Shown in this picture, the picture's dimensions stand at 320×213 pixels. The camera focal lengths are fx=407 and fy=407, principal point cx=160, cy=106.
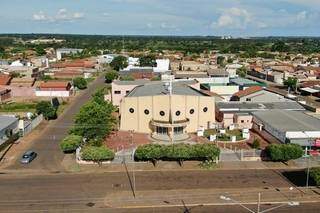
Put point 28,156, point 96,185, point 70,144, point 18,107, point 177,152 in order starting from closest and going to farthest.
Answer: point 96,185
point 177,152
point 28,156
point 70,144
point 18,107

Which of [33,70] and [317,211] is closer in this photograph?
[317,211]

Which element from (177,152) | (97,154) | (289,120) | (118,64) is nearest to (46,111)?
(97,154)

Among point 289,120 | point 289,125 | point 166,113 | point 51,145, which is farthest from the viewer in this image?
point 289,120

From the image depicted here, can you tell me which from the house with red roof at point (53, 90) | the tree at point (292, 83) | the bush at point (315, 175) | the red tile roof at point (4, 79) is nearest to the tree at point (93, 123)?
the bush at point (315, 175)

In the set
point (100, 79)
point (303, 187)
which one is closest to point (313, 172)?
point (303, 187)

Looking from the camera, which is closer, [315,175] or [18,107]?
[315,175]

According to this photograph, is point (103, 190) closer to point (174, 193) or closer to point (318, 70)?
point (174, 193)

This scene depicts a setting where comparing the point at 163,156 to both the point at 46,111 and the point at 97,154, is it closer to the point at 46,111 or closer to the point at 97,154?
the point at 97,154
